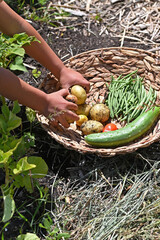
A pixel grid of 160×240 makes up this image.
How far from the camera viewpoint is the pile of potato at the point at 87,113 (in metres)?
3.06

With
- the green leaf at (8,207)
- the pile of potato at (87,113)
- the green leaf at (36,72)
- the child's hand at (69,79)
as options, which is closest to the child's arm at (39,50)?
the child's hand at (69,79)

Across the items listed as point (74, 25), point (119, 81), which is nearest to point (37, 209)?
point (119, 81)

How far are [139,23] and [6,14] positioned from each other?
1.85 meters

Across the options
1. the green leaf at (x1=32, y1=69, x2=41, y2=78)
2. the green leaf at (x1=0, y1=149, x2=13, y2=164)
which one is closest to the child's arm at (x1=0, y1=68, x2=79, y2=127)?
the green leaf at (x1=0, y1=149, x2=13, y2=164)

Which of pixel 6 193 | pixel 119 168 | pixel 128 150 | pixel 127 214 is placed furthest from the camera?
pixel 119 168

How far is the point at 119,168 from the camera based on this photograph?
117 inches

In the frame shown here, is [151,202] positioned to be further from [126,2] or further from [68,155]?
[126,2]

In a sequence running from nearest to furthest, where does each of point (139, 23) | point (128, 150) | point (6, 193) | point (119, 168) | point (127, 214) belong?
point (6, 193) < point (127, 214) < point (128, 150) < point (119, 168) < point (139, 23)

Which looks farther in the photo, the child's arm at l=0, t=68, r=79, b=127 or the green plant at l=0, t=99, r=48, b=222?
the child's arm at l=0, t=68, r=79, b=127

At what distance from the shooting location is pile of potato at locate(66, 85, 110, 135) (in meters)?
3.06

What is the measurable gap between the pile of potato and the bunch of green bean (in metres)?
0.12

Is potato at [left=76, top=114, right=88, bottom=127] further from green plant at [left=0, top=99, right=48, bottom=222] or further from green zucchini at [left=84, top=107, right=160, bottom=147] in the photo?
green plant at [left=0, top=99, right=48, bottom=222]

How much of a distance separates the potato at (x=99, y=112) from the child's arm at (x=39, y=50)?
0.74 feet

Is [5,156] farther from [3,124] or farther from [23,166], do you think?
[3,124]
